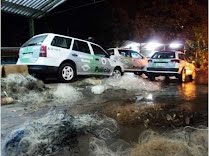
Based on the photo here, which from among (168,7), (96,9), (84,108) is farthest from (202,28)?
(84,108)

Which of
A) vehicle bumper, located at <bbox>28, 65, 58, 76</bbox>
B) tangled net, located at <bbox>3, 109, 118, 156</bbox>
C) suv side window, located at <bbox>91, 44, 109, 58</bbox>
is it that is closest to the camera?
tangled net, located at <bbox>3, 109, 118, 156</bbox>

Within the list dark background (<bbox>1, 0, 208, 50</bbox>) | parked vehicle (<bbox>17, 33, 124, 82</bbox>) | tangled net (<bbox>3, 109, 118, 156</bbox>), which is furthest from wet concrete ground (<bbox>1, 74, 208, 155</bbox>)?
dark background (<bbox>1, 0, 208, 50</bbox>)

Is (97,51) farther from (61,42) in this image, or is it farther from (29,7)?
(29,7)

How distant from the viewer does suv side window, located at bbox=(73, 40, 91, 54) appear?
1153cm

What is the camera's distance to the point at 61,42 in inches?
431

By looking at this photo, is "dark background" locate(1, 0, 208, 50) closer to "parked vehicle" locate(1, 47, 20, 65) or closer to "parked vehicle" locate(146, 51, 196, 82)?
"parked vehicle" locate(1, 47, 20, 65)

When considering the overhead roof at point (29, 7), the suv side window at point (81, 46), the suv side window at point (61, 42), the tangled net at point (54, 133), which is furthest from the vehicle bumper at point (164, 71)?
the tangled net at point (54, 133)

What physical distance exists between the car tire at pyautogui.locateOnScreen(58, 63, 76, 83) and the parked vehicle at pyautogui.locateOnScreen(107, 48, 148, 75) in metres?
5.47

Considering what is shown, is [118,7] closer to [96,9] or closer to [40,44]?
[96,9]

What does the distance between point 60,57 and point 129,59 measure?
6.86 meters

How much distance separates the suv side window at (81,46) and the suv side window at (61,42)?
0.33m

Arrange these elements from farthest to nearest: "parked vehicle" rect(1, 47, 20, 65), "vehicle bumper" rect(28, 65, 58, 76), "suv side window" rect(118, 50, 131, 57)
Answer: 1. "suv side window" rect(118, 50, 131, 57)
2. "parked vehicle" rect(1, 47, 20, 65)
3. "vehicle bumper" rect(28, 65, 58, 76)

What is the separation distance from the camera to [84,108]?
6.43 metres

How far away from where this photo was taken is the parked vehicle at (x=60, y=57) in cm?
1026
